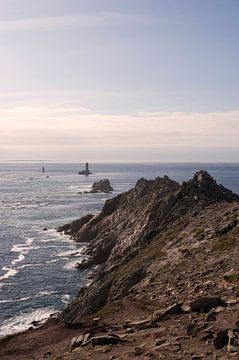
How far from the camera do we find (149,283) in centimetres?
3903

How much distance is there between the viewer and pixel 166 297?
33.6 meters

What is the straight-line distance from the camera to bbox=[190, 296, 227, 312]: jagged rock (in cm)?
2652

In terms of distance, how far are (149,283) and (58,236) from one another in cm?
6640

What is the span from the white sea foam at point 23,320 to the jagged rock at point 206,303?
25.6 meters

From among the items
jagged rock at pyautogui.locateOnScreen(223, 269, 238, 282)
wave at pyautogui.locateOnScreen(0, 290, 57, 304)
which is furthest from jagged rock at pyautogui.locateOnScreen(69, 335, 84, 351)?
wave at pyautogui.locateOnScreen(0, 290, 57, 304)

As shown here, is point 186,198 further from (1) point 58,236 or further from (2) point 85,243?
(1) point 58,236

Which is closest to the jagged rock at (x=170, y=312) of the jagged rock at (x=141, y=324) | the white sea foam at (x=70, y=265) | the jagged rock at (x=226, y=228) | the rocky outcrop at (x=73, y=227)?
the jagged rock at (x=141, y=324)

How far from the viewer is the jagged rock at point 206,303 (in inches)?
1044

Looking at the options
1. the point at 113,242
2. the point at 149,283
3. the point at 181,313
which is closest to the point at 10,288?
the point at 113,242

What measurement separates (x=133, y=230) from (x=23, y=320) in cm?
2958

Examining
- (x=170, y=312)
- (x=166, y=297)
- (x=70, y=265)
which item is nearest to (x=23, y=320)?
(x=166, y=297)

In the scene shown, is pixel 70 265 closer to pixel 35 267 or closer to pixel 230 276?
pixel 35 267

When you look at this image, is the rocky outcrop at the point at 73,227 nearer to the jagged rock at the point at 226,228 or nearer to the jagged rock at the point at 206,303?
the jagged rock at the point at 226,228

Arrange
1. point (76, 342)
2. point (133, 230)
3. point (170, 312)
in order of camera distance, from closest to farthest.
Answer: point (76, 342), point (170, 312), point (133, 230)
